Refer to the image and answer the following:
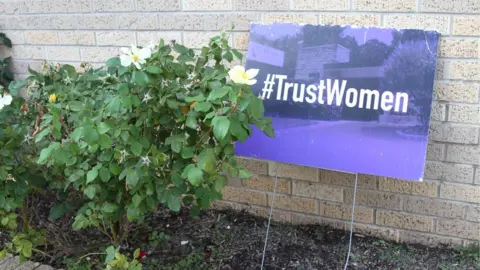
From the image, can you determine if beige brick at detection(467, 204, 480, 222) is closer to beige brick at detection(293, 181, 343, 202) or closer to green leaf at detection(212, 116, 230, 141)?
beige brick at detection(293, 181, 343, 202)

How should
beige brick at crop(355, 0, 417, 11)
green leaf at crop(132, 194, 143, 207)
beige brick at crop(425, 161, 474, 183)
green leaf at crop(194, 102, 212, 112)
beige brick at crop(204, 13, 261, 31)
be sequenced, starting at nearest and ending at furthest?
green leaf at crop(194, 102, 212, 112) < green leaf at crop(132, 194, 143, 207) < beige brick at crop(355, 0, 417, 11) < beige brick at crop(425, 161, 474, 183) < beige brick at crop(204, 13, 261, 31)

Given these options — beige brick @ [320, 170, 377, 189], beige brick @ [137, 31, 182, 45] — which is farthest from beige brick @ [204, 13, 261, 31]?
beige brick @ [320, 170, 377, 189]

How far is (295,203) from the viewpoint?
301 centimetres

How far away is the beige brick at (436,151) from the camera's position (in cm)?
255

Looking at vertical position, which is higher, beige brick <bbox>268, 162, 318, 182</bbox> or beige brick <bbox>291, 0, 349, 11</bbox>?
beige brick <bbox>291, 0, 349, 11</bbox>

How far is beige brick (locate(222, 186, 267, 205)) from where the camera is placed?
10.2ft

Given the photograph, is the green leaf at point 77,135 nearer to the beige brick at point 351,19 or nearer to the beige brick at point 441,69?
the beige brick at point 351,19

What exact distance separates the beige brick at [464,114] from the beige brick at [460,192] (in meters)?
0.36

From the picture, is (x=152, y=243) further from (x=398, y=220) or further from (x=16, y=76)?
(x=16, y=76)

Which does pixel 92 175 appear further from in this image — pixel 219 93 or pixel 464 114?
pixel 464 114

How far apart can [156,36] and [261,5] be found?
2.50 feet

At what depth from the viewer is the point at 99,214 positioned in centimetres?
228

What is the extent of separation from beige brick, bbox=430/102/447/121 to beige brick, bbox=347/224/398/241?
2.35ft

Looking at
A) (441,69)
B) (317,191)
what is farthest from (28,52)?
(441,69)
